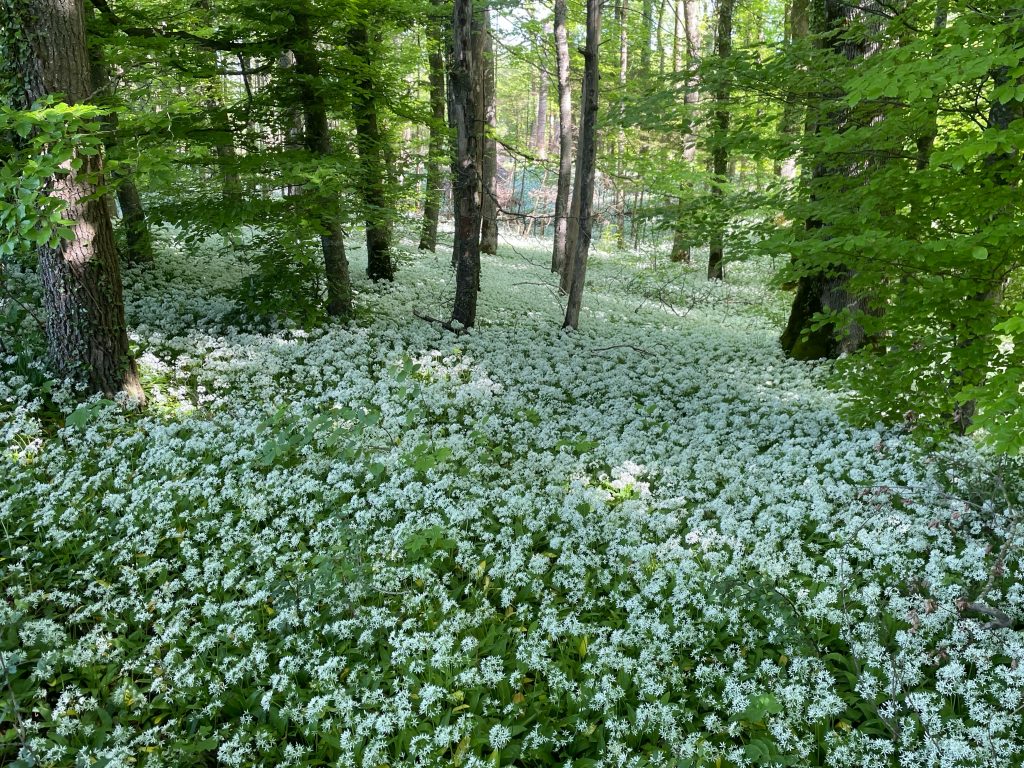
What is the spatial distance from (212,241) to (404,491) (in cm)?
1353

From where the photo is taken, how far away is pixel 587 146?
1114cm

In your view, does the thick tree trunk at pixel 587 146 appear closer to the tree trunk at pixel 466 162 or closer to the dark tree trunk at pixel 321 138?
the tree trunk at pixel 466 162

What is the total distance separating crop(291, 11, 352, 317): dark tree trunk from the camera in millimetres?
8953

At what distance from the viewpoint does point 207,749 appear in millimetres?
3496

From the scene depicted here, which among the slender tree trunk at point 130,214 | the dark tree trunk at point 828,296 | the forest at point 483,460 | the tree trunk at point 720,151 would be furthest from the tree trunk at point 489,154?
the dark tree trunk at point 828,296

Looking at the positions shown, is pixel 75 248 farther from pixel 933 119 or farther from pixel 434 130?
pixel 933 119

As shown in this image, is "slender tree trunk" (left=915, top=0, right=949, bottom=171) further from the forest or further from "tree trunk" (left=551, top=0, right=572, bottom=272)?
"tree trunk" (left=551, top=0, right=572, bottom=272)

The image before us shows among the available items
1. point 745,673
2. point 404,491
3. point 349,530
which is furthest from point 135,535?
point 745,673

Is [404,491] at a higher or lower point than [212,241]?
lower

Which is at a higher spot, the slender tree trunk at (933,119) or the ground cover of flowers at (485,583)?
the slender tree trunk at (933,119)

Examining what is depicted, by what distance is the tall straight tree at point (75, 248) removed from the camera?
20.1 ft

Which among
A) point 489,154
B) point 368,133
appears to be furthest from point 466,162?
point 489,154

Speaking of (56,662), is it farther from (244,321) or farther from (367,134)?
(367,134)

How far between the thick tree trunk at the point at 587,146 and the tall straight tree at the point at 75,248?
7417 mm
